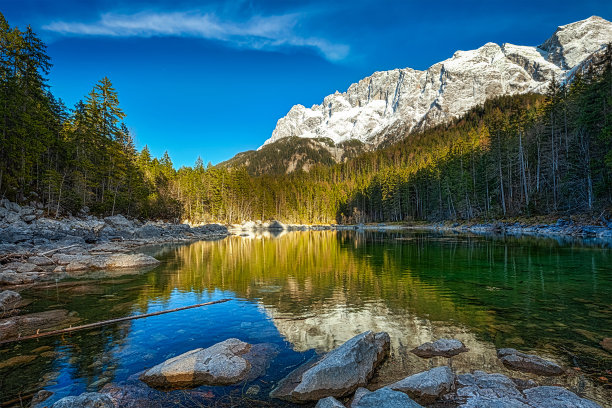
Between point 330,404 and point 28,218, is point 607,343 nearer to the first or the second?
point 330,404

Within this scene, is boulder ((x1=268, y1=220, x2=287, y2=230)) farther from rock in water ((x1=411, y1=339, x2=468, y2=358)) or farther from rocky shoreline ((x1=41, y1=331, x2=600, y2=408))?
rocky shoreline ((x1=41, y1=331, x2=600, y2=408))

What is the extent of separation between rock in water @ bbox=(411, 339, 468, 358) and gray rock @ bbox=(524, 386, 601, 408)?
2422mm

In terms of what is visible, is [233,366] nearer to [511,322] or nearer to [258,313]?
[258,313]

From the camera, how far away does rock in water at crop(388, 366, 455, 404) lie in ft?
18.5

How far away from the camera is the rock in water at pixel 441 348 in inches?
312

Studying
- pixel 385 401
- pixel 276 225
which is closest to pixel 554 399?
pixel 385 401

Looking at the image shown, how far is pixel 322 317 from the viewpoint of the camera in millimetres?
11453

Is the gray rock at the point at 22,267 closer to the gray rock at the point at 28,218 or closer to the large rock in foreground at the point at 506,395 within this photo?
the gray rock at the point at 28,218

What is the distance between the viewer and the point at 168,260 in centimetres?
2698

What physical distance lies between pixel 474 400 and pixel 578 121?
51.7 m

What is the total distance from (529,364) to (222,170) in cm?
10349

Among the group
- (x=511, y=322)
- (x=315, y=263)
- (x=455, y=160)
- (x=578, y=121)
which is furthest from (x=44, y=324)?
(x=455, y=160)

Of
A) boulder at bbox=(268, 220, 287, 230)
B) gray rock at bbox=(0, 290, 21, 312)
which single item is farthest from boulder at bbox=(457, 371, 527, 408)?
boulder at bbox=(268, 220, 287, 230)

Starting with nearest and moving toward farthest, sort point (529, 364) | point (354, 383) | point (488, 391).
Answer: point (488, 391)
point (354, 383)
point (529, 364)
